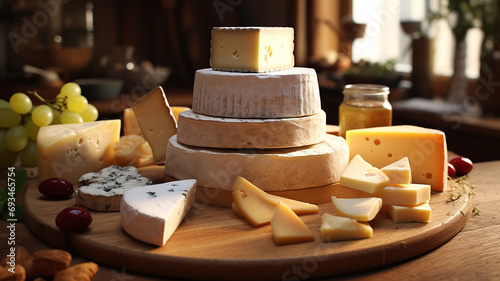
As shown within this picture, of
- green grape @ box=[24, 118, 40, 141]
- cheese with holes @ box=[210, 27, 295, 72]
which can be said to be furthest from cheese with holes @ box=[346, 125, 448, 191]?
green grape @ box=[24, 118, 40, 141]

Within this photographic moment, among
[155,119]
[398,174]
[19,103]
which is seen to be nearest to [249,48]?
[155,119]

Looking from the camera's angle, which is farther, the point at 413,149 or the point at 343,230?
the point at 413,149

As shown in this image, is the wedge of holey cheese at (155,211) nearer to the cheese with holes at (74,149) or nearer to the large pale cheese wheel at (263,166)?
the large pale cheese wheel at (263,166)

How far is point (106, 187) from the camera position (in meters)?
1.51

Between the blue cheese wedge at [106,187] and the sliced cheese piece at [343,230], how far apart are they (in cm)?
57

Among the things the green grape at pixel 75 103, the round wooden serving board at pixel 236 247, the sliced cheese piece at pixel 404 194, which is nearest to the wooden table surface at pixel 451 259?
the round wooden serving board at pixel 236 247

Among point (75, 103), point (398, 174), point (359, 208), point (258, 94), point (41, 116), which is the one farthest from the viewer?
point (75, 103)

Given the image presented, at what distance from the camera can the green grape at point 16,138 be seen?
1.85m

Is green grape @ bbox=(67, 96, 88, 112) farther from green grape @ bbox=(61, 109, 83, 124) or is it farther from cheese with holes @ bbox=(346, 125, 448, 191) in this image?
cheese with holes @ bbox=(346, 125, 448, 191)

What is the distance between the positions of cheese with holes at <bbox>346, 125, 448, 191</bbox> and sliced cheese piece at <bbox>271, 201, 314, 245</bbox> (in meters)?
0.56

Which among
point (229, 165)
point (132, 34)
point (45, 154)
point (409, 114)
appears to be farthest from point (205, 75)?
point (132, 34)

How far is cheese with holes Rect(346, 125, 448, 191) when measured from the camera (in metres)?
1.64

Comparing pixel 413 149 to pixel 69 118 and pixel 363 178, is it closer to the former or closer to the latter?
pixel 363 178

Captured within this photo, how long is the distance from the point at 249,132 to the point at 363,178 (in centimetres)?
34
